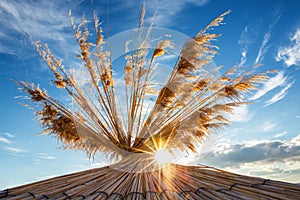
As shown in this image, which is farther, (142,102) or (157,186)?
(142,102)

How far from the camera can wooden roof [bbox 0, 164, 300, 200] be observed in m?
1.58

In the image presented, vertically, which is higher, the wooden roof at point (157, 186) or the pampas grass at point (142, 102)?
the pampas grass at point (142, 102)

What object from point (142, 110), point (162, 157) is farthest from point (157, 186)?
point (142, 110)

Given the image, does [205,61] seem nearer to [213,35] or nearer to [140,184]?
[213,35]

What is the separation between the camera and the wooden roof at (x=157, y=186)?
1578 millimetres

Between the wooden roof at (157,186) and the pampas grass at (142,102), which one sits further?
the pampas grass at (142,102)

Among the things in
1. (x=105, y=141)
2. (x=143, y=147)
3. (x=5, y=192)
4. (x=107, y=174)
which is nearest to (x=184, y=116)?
(x=143, y=147)

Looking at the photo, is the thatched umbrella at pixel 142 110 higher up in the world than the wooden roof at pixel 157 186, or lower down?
higher up

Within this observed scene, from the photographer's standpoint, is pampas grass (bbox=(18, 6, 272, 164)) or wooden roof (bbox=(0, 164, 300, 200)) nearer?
wooden roof (bbox=(0, 164, 300, 200))

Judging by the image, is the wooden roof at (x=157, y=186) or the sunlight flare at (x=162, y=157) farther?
the sunlight flare at (x=162, y=157)

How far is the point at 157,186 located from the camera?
1738 millimetres

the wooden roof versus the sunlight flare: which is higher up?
the sunlight flare

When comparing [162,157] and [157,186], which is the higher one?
[162,157]

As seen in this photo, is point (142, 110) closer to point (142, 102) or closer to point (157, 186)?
point (142, 102)
